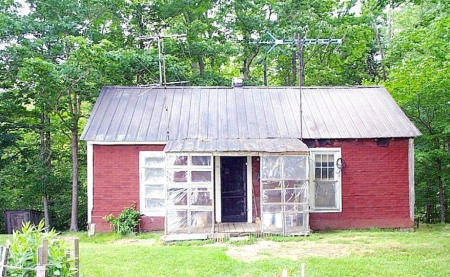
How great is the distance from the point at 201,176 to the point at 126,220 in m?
2.61

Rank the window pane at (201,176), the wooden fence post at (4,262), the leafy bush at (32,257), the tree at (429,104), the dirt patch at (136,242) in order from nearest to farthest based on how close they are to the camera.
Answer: the wooden fence post at (4,262)
the leafy bush at (32,257)
the dirt patch at (136,242)
the window pane at (201,176)
the tree at (429,104)

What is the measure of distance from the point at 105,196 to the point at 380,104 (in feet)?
29.5

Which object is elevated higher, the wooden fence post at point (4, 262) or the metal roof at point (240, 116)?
the metal roof at point (240, 116)

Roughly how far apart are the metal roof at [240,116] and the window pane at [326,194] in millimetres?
1425

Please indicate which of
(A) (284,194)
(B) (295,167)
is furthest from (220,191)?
(B) (295,167)

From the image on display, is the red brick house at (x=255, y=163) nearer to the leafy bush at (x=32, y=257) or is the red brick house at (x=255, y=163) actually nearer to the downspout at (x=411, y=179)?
the downspout at (x=411, y=179)

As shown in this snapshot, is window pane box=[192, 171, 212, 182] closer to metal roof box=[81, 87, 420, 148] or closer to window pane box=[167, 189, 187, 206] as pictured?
window pane box=[167, 189, 187, 206]

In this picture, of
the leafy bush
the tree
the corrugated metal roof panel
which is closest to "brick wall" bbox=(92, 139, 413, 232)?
the corrugated metal roof panel

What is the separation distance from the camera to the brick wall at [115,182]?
10992 mm

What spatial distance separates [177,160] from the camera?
9805 millimetres

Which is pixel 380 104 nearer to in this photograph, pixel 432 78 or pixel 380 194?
pixel 432 78

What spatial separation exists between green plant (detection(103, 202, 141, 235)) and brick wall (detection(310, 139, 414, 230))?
16.8 feet

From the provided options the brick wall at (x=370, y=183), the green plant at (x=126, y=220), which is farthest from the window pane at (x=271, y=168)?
the green plant at (x=126, y=220)

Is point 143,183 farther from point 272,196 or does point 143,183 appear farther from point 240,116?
point 272,196
